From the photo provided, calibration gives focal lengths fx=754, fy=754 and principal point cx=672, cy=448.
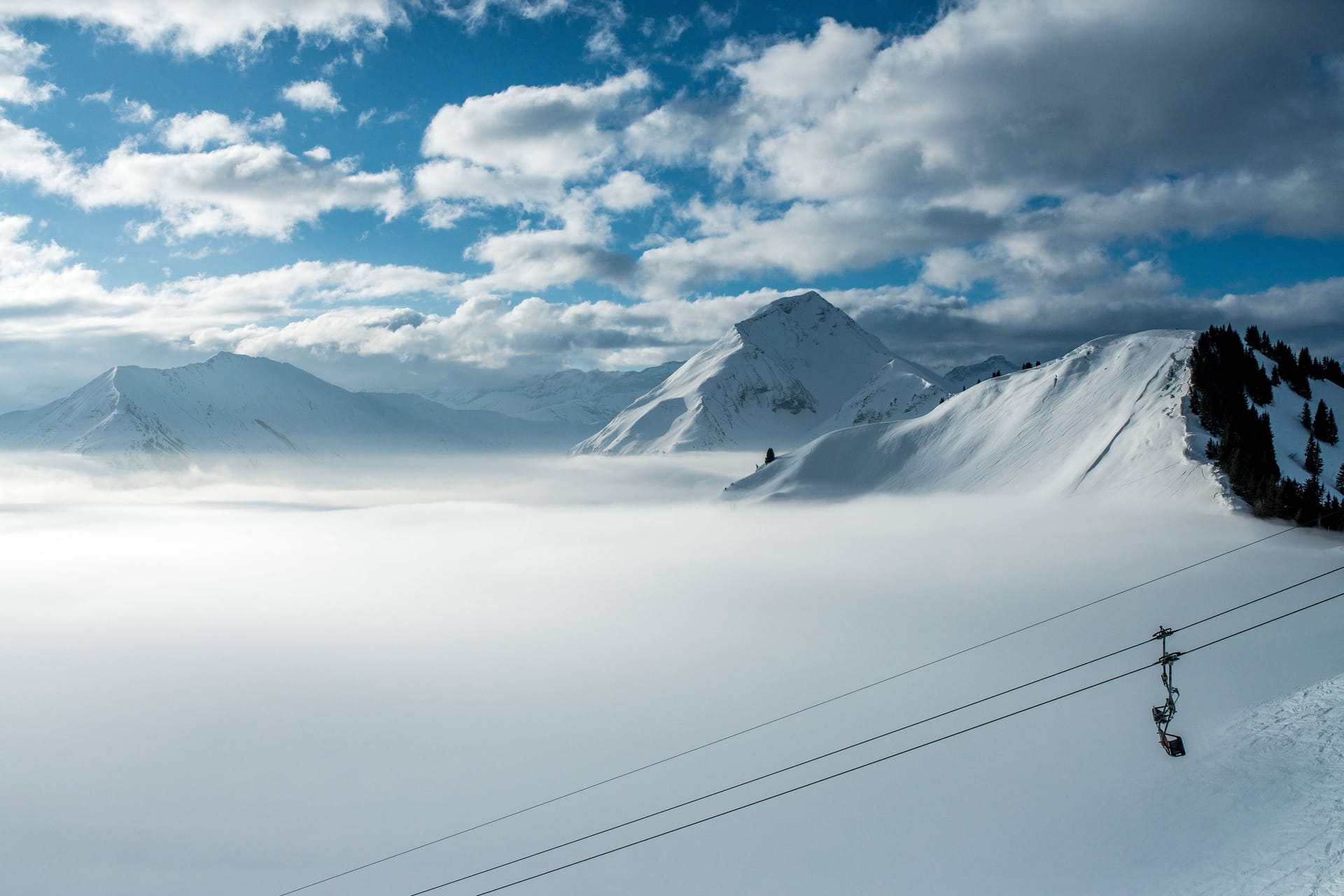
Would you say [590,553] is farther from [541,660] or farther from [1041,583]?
[1041,583]

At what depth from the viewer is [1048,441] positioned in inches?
4478

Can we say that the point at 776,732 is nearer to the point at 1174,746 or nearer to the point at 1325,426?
the point at 1174,746

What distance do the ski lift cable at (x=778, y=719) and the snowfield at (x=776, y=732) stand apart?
0.76 meters

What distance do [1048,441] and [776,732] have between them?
67.8 meters

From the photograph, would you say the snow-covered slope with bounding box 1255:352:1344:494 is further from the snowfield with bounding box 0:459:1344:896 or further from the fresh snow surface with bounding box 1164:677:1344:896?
the fresh snow surface with bounding box 1164:677:1344:896

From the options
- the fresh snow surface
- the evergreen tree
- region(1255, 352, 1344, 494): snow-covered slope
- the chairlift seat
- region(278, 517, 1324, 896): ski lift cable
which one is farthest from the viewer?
region(1255, 352, 1344, 494): snow-covered slope

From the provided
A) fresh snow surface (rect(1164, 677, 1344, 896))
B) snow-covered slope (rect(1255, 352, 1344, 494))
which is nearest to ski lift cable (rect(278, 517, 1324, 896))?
Result: snow-covered slope (rect(1255, 352, 1344, 494))

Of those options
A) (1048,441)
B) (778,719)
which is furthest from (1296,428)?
(778,719)

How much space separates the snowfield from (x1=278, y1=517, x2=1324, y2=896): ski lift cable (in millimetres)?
764

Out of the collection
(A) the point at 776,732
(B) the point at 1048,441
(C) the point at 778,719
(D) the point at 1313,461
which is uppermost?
(B) the point at 1048,441

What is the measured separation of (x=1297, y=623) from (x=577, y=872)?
Answer: 62.3m

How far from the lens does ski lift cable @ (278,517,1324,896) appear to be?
60.1m

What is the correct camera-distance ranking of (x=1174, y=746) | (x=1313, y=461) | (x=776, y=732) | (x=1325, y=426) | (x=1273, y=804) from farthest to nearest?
(x=1325, y=426), (x=1313, y=461), (x=776, y=732), (x=1273, y=804), (x=1174, y=746)

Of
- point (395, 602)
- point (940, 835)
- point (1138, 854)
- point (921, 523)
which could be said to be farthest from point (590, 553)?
point (1138, 854)
